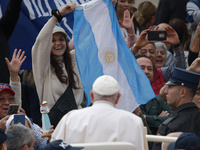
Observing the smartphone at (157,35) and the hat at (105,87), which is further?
the smartphone at (157,35)

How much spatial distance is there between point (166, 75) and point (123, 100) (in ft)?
5.13

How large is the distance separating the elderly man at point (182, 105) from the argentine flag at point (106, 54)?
39.5 inches

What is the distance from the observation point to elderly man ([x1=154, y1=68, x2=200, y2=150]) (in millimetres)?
6617

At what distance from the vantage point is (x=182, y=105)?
6852 millimetres

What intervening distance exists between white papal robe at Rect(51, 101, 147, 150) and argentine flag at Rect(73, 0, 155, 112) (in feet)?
7.56

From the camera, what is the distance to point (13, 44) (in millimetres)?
8797

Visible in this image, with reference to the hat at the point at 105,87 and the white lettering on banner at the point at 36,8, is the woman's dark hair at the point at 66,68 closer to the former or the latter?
the white lettering on banner at the point at 36,8

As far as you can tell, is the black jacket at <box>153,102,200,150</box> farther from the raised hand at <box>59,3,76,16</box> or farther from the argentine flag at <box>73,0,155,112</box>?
the raised hand at <box>59,3,76,16</box>

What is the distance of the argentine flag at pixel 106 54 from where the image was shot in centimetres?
804

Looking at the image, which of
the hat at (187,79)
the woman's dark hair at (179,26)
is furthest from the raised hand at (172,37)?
the hat at (187,79)

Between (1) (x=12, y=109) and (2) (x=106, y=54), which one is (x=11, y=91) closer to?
(1) (x=12, y=109)

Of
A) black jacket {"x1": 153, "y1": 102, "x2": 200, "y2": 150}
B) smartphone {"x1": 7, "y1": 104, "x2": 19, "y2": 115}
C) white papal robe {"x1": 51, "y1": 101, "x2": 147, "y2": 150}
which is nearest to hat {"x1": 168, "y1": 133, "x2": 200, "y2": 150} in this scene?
white papal robe {"x1": 51, "y1": 101, "x2": 147, "y2": 150}

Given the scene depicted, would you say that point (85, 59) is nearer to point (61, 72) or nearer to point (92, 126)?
point (61, 72)

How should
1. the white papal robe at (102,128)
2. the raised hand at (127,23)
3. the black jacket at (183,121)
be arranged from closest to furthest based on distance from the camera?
the white papal robe at (102,128)
the black jacket at (183,121)
the raised hand at (127,23)
